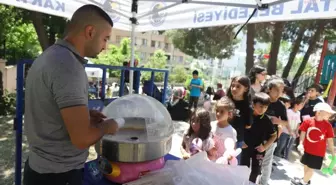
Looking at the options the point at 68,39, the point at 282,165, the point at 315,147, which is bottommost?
the point at 282,165

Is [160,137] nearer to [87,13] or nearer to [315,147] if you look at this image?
[87,13]

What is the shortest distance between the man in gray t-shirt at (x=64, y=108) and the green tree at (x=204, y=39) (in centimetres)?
1147

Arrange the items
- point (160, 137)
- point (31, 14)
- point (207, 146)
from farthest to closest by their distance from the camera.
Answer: point (31, 14) < point (207, 146) < point (160, 137)

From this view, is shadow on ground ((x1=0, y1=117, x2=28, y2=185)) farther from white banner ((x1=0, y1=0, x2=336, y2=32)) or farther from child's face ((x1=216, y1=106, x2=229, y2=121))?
child's face ((x1=216, y1=106, x2=229, y2=121))

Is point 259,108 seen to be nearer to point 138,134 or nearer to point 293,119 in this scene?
point 138,134

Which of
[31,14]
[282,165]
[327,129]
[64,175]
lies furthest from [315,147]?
[31,14]

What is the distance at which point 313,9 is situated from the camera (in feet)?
7.13

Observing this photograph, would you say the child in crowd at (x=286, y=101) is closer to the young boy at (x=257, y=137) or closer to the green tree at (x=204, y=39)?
the young boy at (x=257, y=137)

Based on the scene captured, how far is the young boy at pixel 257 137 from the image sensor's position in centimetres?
271

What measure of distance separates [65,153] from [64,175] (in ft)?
0.38

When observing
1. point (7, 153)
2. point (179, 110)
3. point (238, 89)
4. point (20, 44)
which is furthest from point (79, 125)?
point (20, 44)

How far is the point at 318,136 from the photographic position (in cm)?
336

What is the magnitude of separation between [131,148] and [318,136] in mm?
3047

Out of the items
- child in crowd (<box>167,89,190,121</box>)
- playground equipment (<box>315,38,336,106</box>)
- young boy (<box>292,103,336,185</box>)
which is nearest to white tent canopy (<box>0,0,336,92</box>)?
young boy (<box>292,103,336,185</box>)
